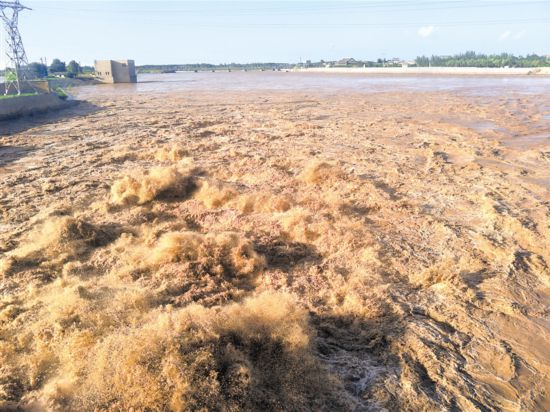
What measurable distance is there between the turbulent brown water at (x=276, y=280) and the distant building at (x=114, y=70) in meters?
58.9

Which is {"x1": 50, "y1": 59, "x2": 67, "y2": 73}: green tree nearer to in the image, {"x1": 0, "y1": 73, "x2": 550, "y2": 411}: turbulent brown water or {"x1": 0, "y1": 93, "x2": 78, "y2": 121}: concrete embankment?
{"x1": 0, "y1": 93, "x2": 78, "y2": 121}: concrete embankment

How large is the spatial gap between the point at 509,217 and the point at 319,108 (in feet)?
69.9

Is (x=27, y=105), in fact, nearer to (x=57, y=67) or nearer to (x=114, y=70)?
(x=114, y=70)

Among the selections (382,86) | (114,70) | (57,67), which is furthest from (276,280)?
(57,67)

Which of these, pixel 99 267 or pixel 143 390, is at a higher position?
pixel 143 390

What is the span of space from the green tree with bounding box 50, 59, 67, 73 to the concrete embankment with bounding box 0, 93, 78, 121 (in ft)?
210

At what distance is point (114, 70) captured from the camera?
6706 centimetres

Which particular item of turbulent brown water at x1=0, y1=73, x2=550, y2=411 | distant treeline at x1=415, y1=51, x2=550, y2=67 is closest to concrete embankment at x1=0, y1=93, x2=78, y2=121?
turbulent brown water at x1=0, y1=73, x2=550, y2=411

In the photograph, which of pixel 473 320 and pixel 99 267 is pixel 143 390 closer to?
pixel 99 267

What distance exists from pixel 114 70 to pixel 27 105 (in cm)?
4705

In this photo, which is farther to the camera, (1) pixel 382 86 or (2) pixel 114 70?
(2) pixel 114 70

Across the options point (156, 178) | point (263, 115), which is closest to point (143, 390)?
point (156, 178)

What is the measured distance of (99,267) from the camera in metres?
7.07

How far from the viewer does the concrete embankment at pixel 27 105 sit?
903 inches
